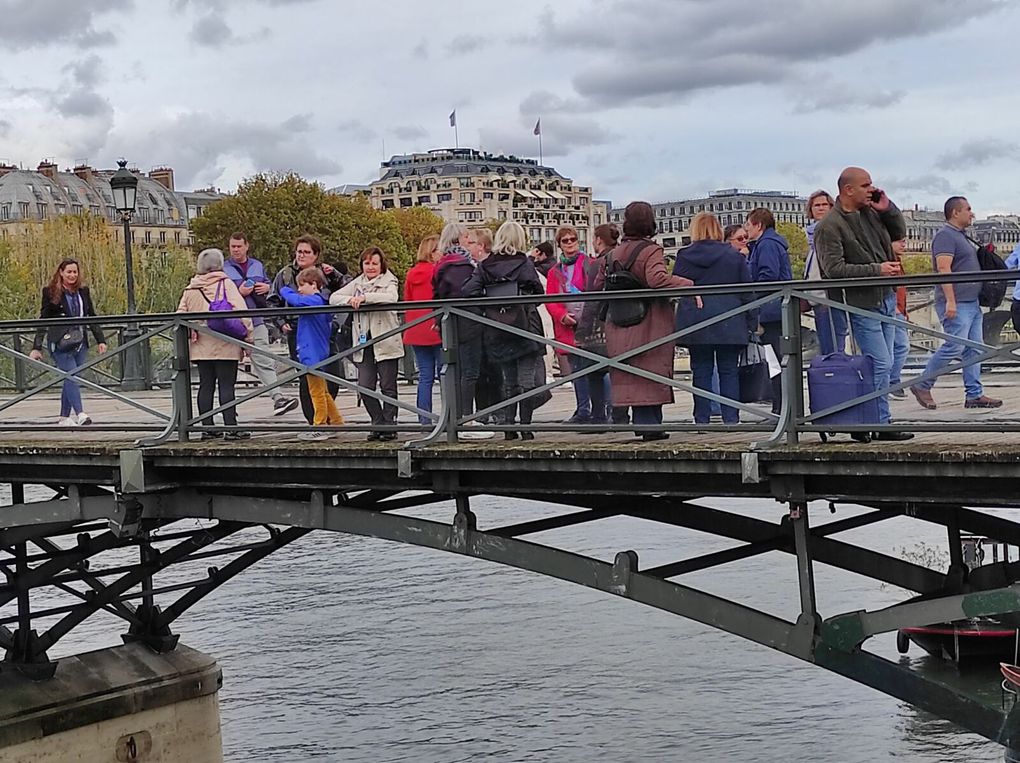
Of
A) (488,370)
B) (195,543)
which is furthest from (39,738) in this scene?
(488,370)

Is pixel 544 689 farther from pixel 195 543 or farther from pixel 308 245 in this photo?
pixel 308 245

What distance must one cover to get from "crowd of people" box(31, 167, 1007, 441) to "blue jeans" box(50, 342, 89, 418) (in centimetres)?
1

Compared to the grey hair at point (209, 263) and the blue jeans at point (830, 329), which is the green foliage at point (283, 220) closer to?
the grey hair at point (209, 263)

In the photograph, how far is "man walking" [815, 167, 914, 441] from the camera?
952 centimetres

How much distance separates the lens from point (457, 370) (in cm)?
1116

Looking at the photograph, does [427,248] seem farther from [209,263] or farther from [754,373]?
[754,373]

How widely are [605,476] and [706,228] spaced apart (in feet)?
5.63

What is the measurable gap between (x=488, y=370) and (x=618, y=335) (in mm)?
1038

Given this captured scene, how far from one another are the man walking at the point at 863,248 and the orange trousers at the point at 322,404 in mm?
3635

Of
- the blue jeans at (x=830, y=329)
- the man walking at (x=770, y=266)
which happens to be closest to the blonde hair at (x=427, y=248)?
the man walking at (x=770, y=266)

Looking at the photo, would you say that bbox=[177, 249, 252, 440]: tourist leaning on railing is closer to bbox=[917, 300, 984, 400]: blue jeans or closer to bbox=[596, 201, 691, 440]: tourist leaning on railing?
bbox=[596, 201, 691, 440]: tourist leaning on railing

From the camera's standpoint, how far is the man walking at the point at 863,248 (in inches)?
375

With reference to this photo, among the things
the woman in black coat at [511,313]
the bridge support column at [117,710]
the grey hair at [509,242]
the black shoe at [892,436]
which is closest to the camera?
the black shoe at [892,436]

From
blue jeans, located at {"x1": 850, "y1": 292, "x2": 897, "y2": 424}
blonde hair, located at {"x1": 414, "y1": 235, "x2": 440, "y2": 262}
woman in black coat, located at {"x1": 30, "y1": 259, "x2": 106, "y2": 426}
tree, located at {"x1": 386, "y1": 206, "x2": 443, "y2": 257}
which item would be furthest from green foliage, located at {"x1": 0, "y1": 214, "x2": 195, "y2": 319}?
blue jeans, located at {"x1": 850, "y1": 292, "x2": 897, "y2": 424}
